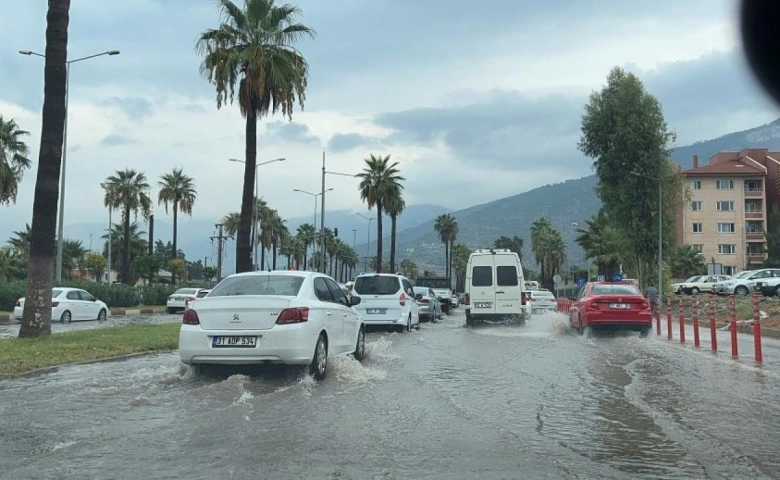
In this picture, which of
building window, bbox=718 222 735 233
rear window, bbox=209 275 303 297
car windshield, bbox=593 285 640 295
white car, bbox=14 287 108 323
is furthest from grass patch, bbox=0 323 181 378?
building window, bbox=718 222 735 233

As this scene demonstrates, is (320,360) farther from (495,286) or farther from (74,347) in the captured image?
(495,286)

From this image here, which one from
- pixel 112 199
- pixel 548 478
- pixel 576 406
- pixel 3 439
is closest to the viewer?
pixel 548 478

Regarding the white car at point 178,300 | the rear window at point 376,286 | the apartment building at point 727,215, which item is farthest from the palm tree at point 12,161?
the apartment building at point 727,215

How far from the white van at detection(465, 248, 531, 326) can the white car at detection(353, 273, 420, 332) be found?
15.5 feet

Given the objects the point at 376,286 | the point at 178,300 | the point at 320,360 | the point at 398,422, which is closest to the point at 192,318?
the point at 320,360

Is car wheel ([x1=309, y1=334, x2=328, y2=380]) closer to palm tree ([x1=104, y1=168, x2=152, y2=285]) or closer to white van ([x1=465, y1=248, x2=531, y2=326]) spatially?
white van ([x1=465, y1=248, x2=531, y2=326])

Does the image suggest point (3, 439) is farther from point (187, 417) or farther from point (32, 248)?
point (32, 248)

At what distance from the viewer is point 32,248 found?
586 inches

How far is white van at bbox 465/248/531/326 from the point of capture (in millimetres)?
25250

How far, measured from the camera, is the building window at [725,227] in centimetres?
8431

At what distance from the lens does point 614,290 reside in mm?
20812

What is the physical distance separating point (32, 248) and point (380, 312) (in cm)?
932

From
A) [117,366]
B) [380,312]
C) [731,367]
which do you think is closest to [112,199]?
[380,312]

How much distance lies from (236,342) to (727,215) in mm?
84417
